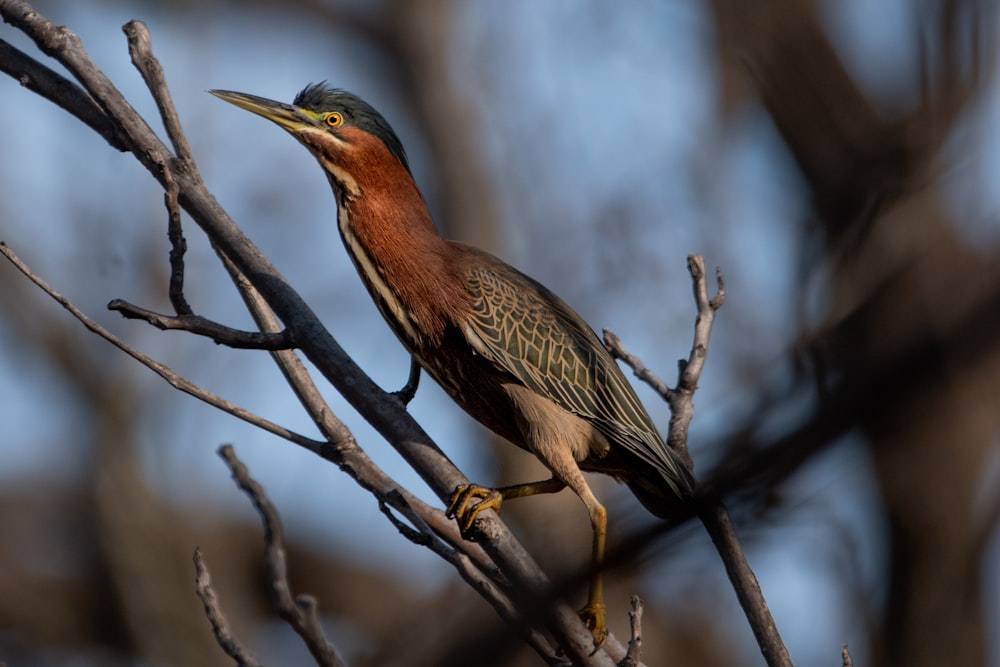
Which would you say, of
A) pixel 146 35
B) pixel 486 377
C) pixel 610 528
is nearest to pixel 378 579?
pixel 486 377

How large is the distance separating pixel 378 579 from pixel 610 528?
850 cm

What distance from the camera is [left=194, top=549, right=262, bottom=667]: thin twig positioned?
2.21 metres

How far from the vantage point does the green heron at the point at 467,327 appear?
4.09m

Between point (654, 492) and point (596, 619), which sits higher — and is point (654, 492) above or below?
above

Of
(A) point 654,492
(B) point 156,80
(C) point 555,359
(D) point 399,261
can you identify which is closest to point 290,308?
(B) point 156,80

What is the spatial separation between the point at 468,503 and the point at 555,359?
1.03 meters

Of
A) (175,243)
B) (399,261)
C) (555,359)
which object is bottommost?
(175,243)

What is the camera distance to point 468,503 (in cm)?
355

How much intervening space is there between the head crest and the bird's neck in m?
0.25

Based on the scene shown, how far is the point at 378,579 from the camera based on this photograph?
9.81 m

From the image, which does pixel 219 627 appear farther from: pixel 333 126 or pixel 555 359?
pixel 333 126

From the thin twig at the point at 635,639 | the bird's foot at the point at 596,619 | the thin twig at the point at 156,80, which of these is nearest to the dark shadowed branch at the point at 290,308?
the thin twig at the point at 156,80

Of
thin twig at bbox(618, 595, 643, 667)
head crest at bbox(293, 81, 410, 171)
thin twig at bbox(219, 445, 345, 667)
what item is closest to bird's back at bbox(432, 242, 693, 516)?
head crest at bbox(293, 81, 410, 171)

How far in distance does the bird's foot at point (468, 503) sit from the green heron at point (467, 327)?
1.05 ft
